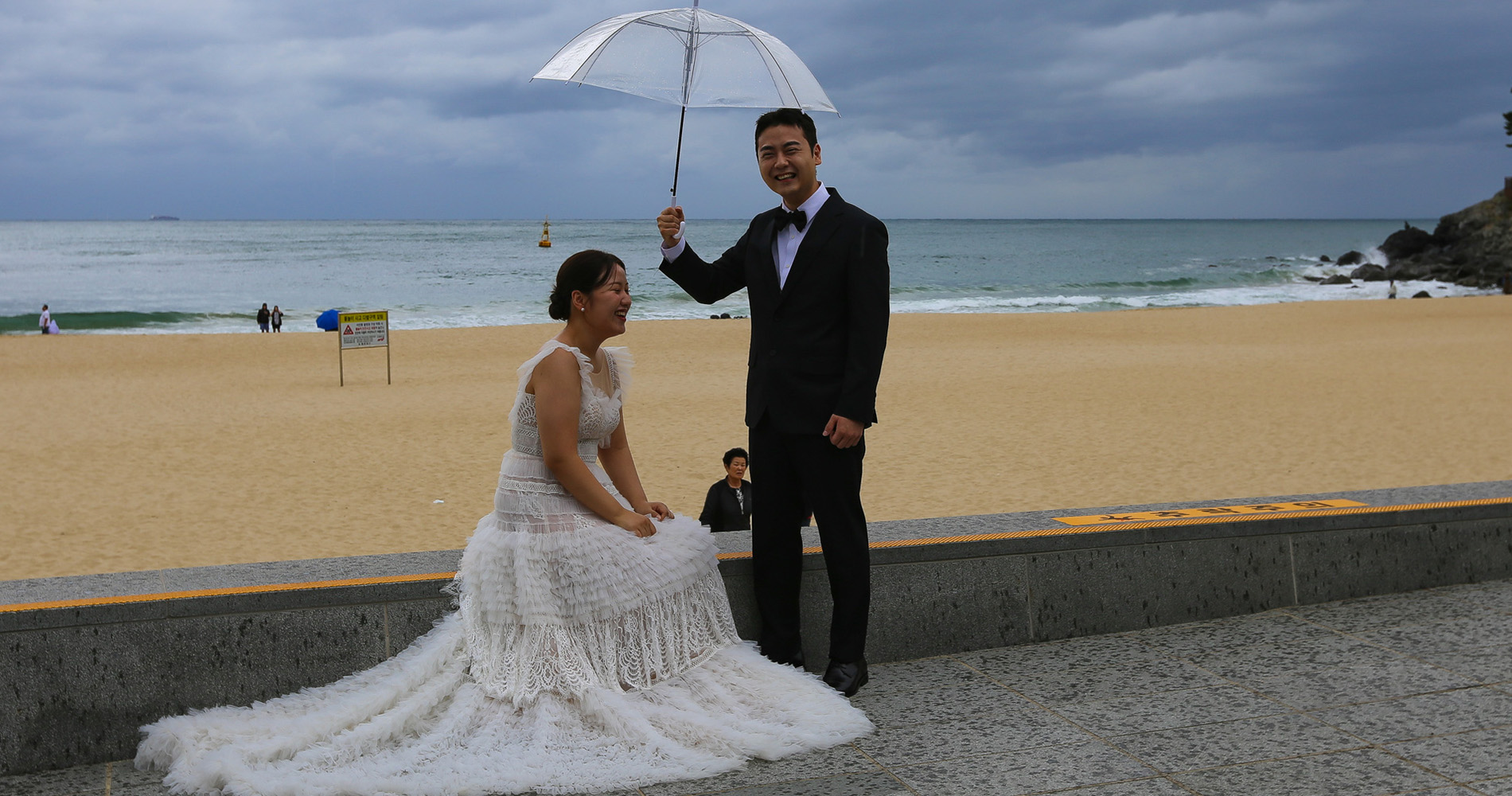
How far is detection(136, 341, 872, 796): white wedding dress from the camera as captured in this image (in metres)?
3.00

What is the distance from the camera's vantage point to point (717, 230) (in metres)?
135

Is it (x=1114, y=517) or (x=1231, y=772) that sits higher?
(x=1114, y=517)

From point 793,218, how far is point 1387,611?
2.73 metres

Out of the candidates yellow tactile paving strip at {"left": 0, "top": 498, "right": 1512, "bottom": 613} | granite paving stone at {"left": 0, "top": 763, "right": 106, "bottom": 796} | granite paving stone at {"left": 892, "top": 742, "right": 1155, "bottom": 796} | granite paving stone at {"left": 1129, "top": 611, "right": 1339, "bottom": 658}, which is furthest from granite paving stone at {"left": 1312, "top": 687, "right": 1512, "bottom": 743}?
granite paving stone at {"left": 0, "top": 763, "right": 106, "bottom": 796}

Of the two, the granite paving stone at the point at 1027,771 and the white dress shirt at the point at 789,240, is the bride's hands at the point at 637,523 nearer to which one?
the white dress shirt at the point at 789,240

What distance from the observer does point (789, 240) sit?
3.68 metres

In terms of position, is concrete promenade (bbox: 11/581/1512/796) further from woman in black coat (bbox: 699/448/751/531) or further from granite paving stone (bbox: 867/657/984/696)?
woman in black coat (bbox: 699/448/751/531)

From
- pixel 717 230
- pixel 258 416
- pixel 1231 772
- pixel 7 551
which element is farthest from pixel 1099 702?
pixel 717 230

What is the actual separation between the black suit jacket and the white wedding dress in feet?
1.49

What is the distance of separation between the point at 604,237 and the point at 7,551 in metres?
109

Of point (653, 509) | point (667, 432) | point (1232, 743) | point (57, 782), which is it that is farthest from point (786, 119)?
point (667, 432)

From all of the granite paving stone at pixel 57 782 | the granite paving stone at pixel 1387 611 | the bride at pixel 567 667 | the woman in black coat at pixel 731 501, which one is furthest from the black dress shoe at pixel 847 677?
the woman in black coat at pixel 731 501

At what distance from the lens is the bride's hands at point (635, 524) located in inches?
134

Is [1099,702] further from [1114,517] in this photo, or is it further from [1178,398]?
[1178,398]
